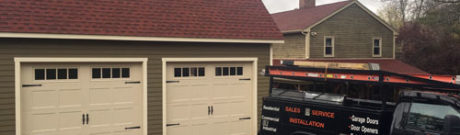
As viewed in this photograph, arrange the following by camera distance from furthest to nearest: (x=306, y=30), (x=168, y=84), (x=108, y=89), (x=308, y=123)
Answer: (x=306, y=30) < (x=168, y=84) < (x=108, y=89) < (x=308, y=123)

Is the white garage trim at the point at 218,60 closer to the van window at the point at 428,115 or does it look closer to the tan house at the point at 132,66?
the tan house at the point at 132,66

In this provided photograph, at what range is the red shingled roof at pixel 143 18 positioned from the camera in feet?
28.8

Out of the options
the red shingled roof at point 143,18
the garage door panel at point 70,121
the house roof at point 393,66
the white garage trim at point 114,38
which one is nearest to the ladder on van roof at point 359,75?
the white garage trim at point 114,38

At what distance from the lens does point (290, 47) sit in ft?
76.7

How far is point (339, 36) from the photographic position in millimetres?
23406

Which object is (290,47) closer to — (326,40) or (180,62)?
(326,40)

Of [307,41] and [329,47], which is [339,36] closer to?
[329,47]

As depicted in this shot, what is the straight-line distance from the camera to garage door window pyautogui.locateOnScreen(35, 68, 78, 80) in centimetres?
896

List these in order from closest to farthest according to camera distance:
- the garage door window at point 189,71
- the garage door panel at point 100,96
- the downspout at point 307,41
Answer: the garage door panel at point 100,96 → the garage door window at point 189,71 → the downspout at point 307,41

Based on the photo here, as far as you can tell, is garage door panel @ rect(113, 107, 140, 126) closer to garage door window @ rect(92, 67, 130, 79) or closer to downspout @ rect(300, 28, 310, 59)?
garage door window @ rect(92, 67, 130, 79)

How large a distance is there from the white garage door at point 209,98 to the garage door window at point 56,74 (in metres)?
2.35

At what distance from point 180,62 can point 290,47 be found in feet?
45.0

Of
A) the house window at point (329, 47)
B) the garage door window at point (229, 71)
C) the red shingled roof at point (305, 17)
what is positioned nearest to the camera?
the garage door window at point (229, 71)

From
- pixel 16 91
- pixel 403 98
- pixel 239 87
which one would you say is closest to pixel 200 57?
pixel 239 87
